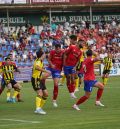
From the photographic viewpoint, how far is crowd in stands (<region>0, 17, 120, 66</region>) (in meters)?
44.6

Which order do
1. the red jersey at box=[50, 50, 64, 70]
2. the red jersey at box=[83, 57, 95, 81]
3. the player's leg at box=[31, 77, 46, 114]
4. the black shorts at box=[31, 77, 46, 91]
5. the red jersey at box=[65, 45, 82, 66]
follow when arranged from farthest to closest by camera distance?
the red jersey at box=[65, 45, 82, 66] → the red jersey at box=[50, 50, 64, 70] → the red jersey at box=[83, 57, 95, 81] → the black shorts at box=[31, 77, 46, 91] → the player's leg at box=[31, 77, 46, 114]

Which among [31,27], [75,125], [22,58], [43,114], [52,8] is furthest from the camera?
[52,8]

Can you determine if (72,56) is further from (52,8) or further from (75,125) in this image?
(52,8)

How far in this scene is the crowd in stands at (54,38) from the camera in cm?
4462

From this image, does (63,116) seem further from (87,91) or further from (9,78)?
(9,78)

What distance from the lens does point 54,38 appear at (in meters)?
48.4

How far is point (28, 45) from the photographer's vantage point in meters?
46.3

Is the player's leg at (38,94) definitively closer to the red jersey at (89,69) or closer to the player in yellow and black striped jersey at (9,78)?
the red jersey at (89,69)

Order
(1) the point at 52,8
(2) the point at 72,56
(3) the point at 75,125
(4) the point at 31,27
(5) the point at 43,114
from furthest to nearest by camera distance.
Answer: (1) the point at 52,8 < (4) the point at 31,27 < (2) the point at 72,56 < (5) the point at 43,114 < (3) the point at 75,125

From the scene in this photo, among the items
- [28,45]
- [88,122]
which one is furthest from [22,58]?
[88,122]

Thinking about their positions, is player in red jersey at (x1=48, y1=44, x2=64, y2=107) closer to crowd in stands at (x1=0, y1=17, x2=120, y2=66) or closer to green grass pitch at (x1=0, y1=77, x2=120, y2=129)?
green grass pitch at (x1=0, y1=77, x2=120, y2=129)

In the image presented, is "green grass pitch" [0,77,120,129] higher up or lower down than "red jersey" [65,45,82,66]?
lower down

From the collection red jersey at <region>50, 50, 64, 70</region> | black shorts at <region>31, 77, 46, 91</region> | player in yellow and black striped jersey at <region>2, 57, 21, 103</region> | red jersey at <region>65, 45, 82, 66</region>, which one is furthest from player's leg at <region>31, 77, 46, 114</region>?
player in yellow and black striped jersey at <region>2, 57, 21, 103</region>

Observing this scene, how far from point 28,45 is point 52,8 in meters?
7.37
